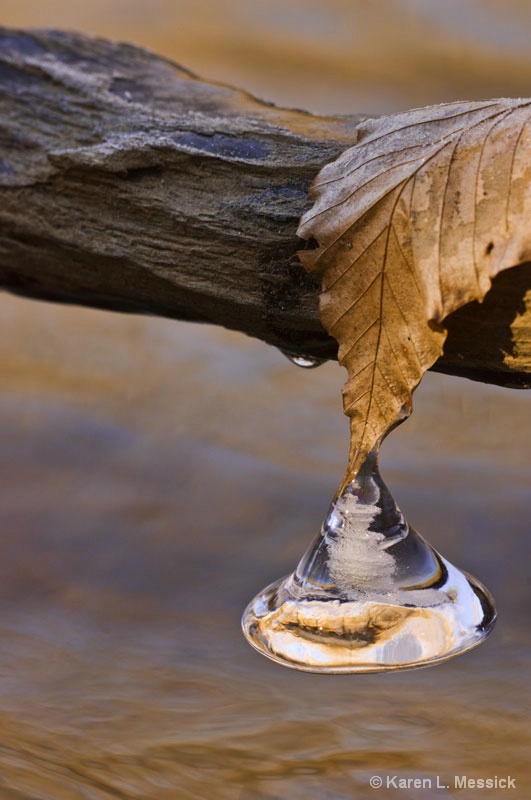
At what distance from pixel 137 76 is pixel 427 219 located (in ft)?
1.41

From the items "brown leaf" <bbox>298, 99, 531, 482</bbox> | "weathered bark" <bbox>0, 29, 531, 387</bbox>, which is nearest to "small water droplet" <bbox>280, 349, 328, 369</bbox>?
"weathered bark" <bbox>0, 29, 531, 387</bbox>

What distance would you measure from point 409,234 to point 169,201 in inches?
8.9

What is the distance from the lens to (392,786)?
0.58 metres

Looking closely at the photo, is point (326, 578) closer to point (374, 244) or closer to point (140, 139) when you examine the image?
point (374, 244)

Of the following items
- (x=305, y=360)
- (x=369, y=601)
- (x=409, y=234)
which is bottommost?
(x=369, y=601)

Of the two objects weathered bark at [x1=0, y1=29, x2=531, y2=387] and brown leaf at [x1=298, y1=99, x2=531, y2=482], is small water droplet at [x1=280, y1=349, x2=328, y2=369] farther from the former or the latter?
brown leaf at [x1=298, y1=99, x2=531, y2=482]

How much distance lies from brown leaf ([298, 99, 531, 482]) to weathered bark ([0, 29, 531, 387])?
41mm

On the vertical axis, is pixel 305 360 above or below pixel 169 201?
below

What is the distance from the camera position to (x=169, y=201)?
0.73m

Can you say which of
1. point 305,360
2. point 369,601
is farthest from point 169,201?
point 369,601

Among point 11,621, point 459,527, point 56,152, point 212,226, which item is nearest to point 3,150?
point 56,152

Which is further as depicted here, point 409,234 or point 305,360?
point 305,360

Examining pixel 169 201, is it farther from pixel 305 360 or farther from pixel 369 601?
pixel 369 601

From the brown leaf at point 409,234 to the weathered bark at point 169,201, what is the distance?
0.14ft
